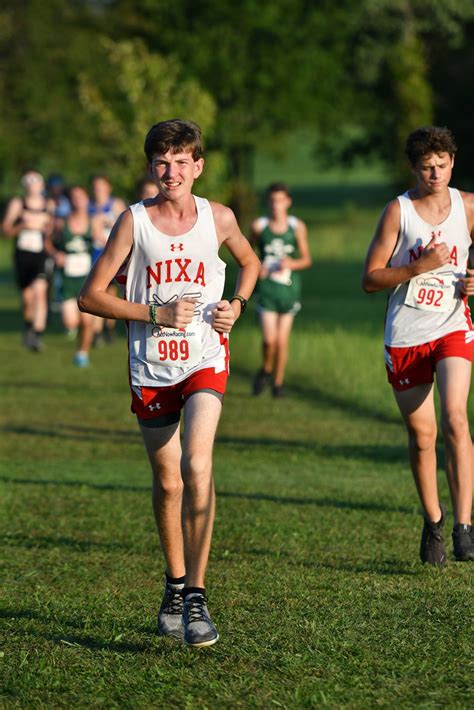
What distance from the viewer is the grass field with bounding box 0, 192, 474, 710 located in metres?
5.38

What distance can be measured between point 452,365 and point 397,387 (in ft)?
1.07

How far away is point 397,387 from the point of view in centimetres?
734

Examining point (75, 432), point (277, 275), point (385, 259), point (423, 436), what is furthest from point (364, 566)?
point (277, 275)

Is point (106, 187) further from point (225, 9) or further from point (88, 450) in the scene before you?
point (225, 9)

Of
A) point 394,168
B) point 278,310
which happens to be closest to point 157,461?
point 278,310

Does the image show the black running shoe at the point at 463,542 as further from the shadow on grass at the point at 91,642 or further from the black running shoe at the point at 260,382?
the black running shoe at the point at 260,382

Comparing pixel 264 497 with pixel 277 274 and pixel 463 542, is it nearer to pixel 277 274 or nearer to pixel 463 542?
pixel 463 542

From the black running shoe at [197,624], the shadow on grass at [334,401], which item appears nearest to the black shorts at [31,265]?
the shadow on grass at [334,401]

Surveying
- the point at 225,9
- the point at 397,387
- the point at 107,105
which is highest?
the point at 225,9

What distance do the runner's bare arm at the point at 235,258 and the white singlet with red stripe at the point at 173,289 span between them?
7 cm

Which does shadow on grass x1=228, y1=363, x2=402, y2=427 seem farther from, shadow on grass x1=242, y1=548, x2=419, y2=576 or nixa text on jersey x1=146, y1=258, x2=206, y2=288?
nixa text on jersey x1=146, y1=258, x2=206, y2=288

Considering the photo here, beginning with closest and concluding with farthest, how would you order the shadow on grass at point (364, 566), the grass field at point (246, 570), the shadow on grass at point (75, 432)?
1. the grass field at point (246, 570)
2. the shadow on grass at point (364, 566)
3. the shadow on grass at point (75, 432)

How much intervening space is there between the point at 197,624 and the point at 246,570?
1751mm

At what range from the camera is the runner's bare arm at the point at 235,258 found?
5.96 metres
